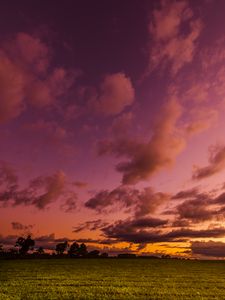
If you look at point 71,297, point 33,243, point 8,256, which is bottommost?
point 71,297

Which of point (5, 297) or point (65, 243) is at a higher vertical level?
point (65, 243)

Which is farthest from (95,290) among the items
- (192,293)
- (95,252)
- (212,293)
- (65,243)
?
(65,243)

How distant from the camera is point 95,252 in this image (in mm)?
138875

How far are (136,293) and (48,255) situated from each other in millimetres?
88577

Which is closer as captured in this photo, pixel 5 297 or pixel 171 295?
pixel 5 297

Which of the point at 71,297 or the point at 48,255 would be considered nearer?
the point at 71,297

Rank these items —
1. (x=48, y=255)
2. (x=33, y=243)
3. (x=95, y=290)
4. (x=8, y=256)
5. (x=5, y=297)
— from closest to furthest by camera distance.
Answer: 1. (x=5, y=297)
2. (x=95, y=290)
3. (x=8, y=256)
4. (x=48, y=255)
5. (x=33, y=243)

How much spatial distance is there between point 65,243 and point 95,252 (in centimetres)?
3462

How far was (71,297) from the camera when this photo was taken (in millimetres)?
23422

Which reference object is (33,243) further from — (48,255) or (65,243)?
(48,255)

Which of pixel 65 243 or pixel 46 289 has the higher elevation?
pixel 65 243

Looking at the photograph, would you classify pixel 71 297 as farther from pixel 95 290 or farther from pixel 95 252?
pixel 95 252

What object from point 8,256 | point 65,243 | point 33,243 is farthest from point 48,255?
point 65,243

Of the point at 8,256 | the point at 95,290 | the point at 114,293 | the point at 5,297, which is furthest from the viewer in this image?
the point at 8,256
